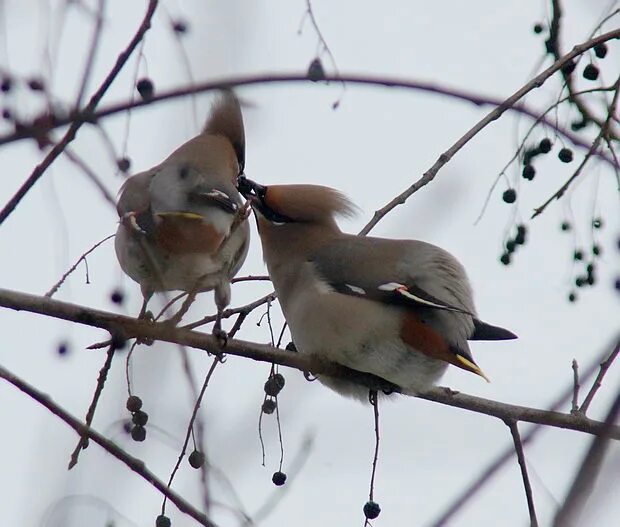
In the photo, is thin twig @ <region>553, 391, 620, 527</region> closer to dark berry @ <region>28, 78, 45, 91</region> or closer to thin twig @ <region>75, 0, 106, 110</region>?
thin twig @ <region>75, 0, 106, 110</region>

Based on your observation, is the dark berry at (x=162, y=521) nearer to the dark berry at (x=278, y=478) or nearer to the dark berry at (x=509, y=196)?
the dark berry at (x=278, y=478)

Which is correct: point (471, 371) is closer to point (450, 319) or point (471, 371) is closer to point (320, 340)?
point (450, 319)

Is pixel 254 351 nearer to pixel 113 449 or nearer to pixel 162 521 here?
pixel 162 521

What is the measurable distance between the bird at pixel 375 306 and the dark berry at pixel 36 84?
79.0 inches

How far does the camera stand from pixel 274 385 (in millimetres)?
3729

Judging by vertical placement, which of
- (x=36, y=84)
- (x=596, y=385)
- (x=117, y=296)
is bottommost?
(x=36, y=84)

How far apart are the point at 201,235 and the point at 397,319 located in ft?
3.06

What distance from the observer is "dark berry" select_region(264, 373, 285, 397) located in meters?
3.71

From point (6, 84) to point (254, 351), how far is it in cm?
148

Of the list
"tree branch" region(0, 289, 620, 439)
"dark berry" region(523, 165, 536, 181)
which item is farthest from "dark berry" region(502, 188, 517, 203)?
"tree branch" region(0, 289, 620, 439)

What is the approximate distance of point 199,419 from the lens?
8.57ft

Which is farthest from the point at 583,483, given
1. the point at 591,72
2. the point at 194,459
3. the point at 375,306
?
the point at 591,72

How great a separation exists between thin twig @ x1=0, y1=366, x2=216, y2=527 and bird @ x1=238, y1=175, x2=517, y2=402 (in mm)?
1774

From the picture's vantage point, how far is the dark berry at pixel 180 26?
2.55 metres
